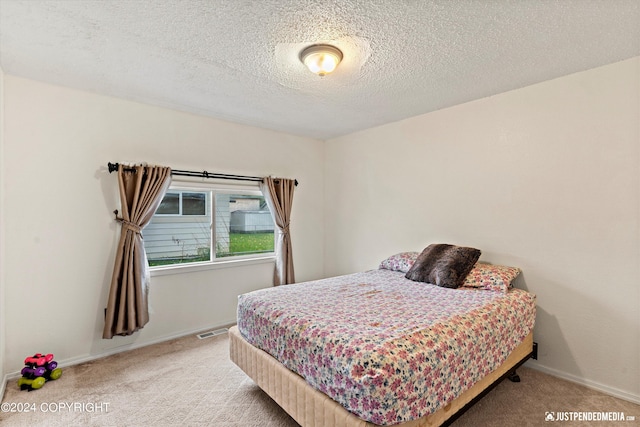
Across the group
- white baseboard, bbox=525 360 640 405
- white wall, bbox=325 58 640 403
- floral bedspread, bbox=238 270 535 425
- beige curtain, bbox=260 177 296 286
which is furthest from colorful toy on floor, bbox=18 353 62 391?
white baseboard, bbox=525 360 640 405

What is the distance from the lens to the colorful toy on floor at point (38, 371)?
2232mm

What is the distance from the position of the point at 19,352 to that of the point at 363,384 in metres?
2.86

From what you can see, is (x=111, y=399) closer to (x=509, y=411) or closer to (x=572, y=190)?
(x=509, y=411)

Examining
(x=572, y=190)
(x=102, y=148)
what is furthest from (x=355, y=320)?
(x=102, y=148)

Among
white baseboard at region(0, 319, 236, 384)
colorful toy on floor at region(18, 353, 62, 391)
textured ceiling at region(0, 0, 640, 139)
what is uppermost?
textured ceiling at region(0, 0, 640, 139)

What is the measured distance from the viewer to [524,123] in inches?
104

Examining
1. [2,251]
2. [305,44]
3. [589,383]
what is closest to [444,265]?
[589,383]

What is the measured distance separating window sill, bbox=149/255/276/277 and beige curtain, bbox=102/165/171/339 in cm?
19

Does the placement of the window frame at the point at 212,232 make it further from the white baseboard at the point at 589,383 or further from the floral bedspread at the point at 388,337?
the white baseboard at the point at 589,383

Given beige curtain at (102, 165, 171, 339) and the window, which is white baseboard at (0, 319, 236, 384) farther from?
the window

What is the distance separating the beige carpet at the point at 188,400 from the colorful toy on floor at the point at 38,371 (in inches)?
2.4

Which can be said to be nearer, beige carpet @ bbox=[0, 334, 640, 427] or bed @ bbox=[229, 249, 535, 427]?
bed @ bbox=[229, 249, 535, 427]

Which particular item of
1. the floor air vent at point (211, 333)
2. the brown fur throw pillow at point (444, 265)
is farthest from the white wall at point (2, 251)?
the brown fur throw pillow at point (444, 265)

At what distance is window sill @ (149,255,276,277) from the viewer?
10.3ft
